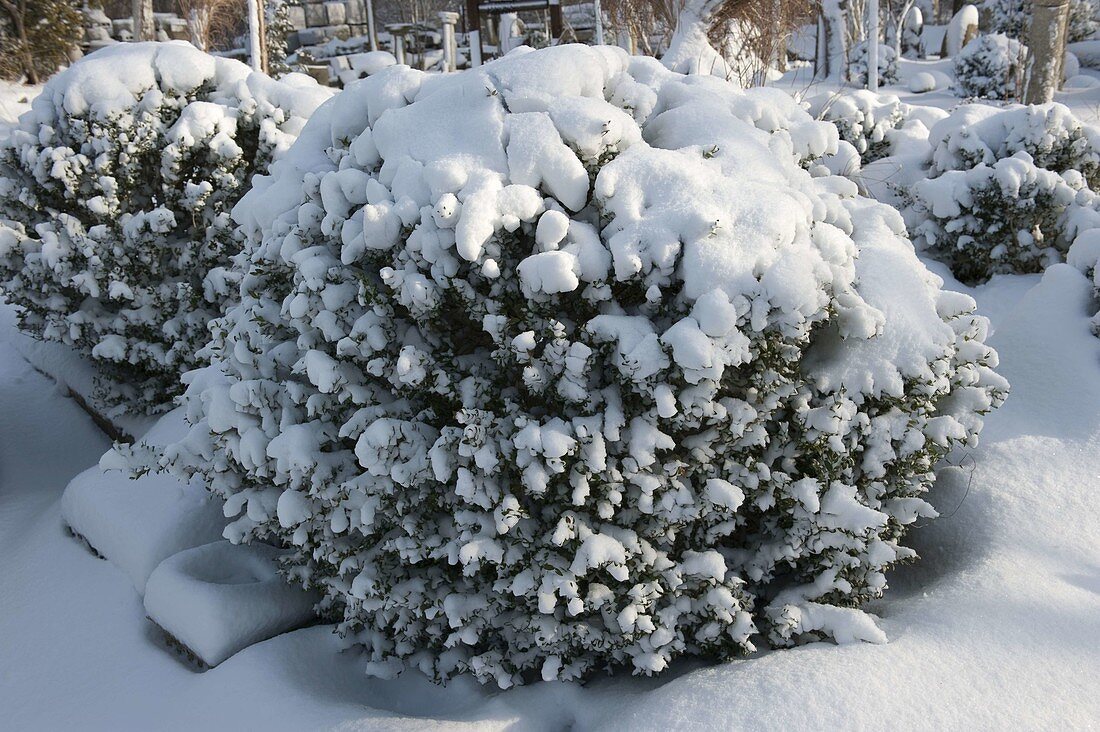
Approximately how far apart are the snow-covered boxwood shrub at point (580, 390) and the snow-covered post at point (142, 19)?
15003 millimetres

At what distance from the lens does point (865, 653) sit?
97.3 inches

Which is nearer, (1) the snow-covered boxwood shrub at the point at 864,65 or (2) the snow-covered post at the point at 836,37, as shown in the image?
(1) the snow-covered boxwood shrub at the point at 864,65

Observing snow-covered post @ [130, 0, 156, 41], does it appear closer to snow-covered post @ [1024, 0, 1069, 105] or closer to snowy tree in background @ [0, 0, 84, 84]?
snowy tree in background @ [0, 0, 84, 84]

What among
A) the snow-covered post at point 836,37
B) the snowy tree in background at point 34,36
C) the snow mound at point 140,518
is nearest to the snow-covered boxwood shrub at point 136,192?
the snow mound at point 140,518

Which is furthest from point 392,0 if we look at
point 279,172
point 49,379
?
point 279,172

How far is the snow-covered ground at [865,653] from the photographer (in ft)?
7.60

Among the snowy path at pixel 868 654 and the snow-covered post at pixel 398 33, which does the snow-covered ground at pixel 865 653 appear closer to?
the snowy path at pixel 868 654

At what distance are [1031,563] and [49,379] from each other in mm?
6338

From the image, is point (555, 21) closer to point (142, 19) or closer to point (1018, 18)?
point (142, 19)

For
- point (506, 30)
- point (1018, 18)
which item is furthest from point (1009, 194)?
point (1018, 18)

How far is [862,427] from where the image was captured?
2.58 meters

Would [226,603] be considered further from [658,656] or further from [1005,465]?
[1005,465]

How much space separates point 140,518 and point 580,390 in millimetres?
2543

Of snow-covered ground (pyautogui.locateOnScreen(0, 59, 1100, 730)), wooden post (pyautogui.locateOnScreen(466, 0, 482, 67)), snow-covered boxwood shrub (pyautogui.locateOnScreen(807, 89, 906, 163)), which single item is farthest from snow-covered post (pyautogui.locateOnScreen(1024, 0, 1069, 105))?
snow-covered ground (pyautogui.locateOnScreen(0, 59, 1100, 730))
